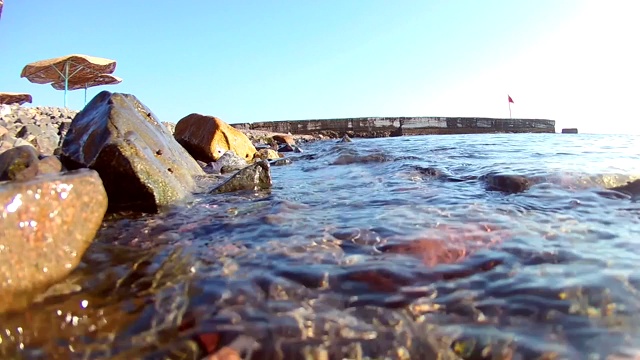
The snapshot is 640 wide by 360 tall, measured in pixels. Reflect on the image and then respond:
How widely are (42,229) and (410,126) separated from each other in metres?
25.6

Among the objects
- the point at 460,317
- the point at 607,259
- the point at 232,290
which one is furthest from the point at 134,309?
the point at 607,259

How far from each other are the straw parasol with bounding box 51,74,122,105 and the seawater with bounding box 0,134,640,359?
1728cm

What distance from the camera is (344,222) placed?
7.87ft

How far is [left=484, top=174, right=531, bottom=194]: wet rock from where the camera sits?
327cm

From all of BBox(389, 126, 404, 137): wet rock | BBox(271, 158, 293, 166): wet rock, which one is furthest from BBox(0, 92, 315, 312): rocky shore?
BBox(389, 126, 404, 137): wet rock

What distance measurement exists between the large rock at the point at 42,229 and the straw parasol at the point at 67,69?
15819mm

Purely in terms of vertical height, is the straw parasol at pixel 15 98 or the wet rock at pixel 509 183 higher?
the straw parasol at pixel 15 98

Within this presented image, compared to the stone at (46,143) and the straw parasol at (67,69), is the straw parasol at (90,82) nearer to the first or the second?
the straw parasol at (67,69)

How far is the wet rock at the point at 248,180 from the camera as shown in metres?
3.84

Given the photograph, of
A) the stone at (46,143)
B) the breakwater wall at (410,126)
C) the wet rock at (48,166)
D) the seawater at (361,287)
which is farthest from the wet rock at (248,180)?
the breakwater wall at (410,126)

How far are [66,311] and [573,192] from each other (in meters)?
3.25

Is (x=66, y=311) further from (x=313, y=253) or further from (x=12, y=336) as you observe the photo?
(x=313, y=253)

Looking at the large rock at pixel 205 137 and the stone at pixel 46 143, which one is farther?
the large rock at pixel 205 137

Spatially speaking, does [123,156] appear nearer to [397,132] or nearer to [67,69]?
[67,69]
